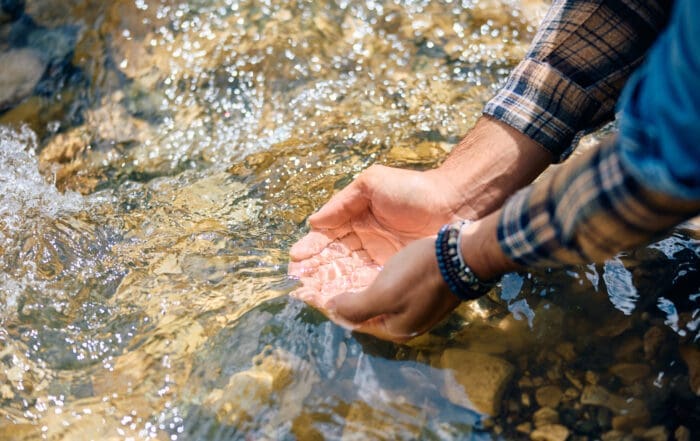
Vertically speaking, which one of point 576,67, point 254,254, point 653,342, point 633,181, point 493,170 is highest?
point 633,181

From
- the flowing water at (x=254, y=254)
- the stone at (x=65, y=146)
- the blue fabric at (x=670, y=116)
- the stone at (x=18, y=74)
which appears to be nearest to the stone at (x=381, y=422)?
the flowing water at (x=254, y=254)

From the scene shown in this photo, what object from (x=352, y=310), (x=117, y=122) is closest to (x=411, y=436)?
(x=352, y=310)

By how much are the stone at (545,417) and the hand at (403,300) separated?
327mm

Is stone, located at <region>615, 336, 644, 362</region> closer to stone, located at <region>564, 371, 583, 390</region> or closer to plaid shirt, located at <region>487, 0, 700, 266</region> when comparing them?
stone, located at <region>564, 371, 583, 390</region>

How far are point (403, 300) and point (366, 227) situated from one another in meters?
0.52

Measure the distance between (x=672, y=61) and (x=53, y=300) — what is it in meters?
1.78

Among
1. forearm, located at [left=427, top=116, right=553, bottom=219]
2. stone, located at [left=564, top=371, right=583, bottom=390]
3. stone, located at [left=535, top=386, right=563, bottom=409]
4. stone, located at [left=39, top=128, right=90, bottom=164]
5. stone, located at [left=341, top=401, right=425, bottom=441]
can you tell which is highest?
forearm, located at [left=427, top=116, right=553, bottom=219]

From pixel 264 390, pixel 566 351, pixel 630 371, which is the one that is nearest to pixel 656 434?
pixel 630 371

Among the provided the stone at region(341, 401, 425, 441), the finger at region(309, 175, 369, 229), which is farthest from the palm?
the stone at region(341, 401, 425, 441)

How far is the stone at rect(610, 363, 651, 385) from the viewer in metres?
1.57

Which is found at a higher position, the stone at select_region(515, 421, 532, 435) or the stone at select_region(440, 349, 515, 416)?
the stone at select_region(440, 349, 515, 416)

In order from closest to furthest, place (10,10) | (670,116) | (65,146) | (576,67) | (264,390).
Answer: (670,116)
(264,390)
(576,67)
(65,146)
(10,10)

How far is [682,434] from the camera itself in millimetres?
1460

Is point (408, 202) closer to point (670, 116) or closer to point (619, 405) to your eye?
point (619, 405)
